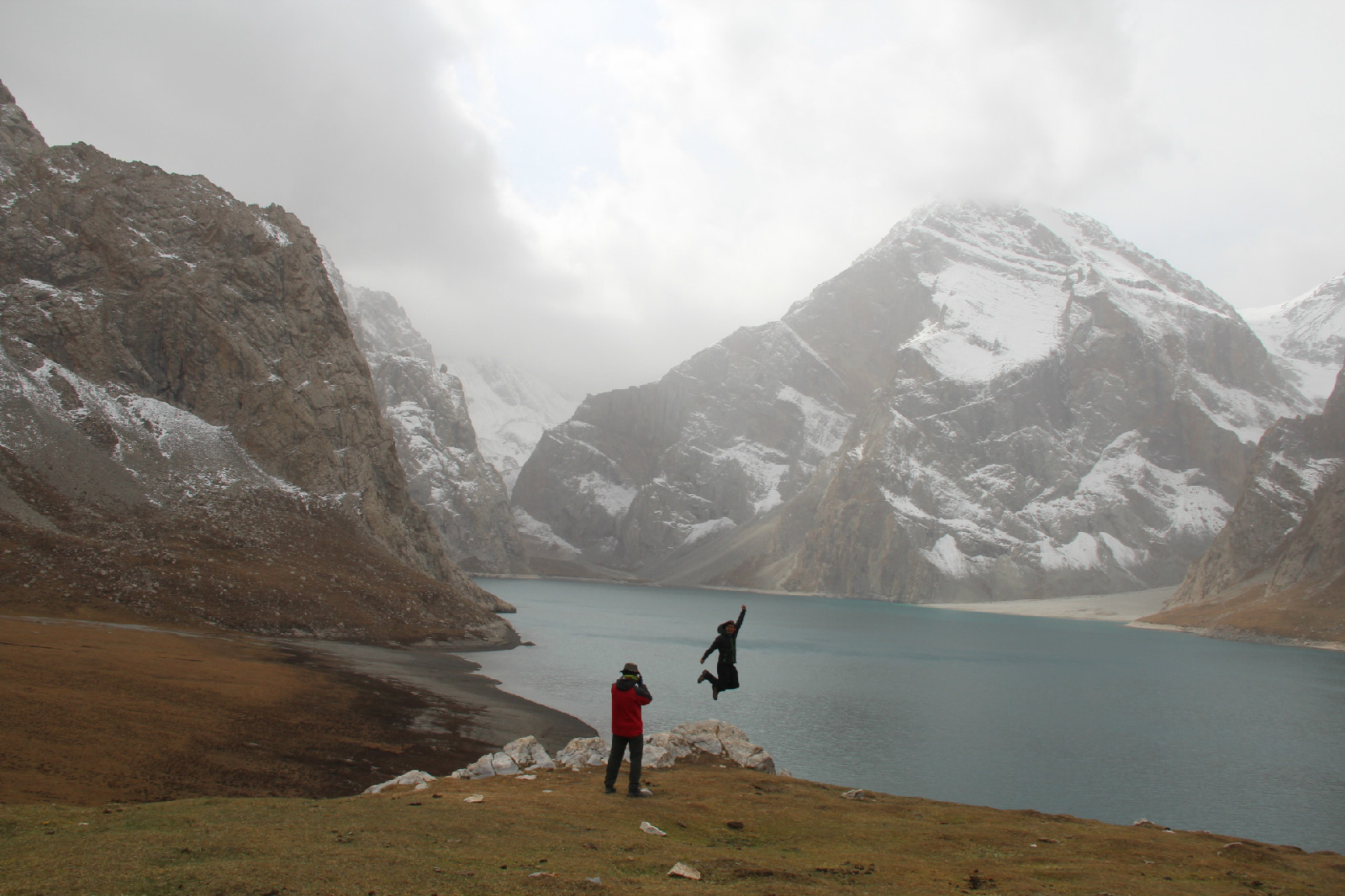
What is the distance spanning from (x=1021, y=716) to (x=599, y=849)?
6354 centimetres

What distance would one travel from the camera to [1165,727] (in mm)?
67562

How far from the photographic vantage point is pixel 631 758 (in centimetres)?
2156

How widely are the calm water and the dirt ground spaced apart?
47.8 feet

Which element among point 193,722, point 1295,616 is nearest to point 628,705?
point 193,722

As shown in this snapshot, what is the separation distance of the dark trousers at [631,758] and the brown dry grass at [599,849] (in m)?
0.61

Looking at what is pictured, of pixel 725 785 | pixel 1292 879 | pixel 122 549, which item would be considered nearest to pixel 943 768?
pixel 725 785

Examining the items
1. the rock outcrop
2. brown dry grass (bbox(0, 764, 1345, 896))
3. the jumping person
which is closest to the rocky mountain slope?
the rock outcrop

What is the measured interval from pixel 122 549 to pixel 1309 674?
14413cm

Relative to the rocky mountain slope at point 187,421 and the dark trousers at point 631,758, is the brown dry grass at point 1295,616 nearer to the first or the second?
the rocky mountain slope at point 187,421

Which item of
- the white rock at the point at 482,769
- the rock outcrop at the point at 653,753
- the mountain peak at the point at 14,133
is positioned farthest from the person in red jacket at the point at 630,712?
the mountain peak at the point at 14,133

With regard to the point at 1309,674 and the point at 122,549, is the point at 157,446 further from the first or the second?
the point at 1309,674

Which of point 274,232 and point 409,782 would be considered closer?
point 409,782

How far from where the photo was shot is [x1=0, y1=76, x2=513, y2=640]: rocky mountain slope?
8031 cm

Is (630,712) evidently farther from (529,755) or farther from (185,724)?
(185,724)
